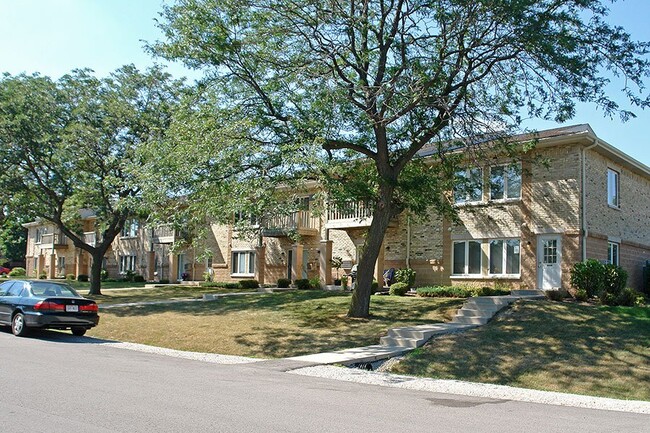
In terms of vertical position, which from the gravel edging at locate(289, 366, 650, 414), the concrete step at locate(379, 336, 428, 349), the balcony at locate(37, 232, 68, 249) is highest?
the balcony at locate(37, 232, 68, 249)

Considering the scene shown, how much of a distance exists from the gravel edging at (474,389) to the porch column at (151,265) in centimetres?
3520

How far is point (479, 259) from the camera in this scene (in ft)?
83.9

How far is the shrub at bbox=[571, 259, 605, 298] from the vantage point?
20797mm

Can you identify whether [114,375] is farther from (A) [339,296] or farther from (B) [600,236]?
(B) [600,236]

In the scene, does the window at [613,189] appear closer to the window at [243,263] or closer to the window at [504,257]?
the window at [504,257]

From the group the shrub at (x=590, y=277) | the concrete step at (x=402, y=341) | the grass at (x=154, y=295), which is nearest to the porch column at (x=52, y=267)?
the grass at (x=154, y=295)

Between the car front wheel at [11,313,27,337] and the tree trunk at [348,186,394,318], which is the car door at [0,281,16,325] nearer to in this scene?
the car front wheel at [11,313,27,337]

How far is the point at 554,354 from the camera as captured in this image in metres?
13.9

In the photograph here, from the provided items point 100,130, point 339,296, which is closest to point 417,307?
point 339,296

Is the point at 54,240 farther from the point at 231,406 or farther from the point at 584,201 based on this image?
the point at 231,406

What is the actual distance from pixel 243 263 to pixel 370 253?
801 inches

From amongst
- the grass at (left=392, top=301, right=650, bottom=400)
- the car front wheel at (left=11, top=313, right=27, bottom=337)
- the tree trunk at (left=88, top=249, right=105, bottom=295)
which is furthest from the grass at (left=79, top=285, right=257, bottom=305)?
the grass at (left=392, top=301, right=650, bottom=400)

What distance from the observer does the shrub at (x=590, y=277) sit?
20797 millimetres

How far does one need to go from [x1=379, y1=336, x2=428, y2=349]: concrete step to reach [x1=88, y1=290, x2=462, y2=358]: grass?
0.37 m
